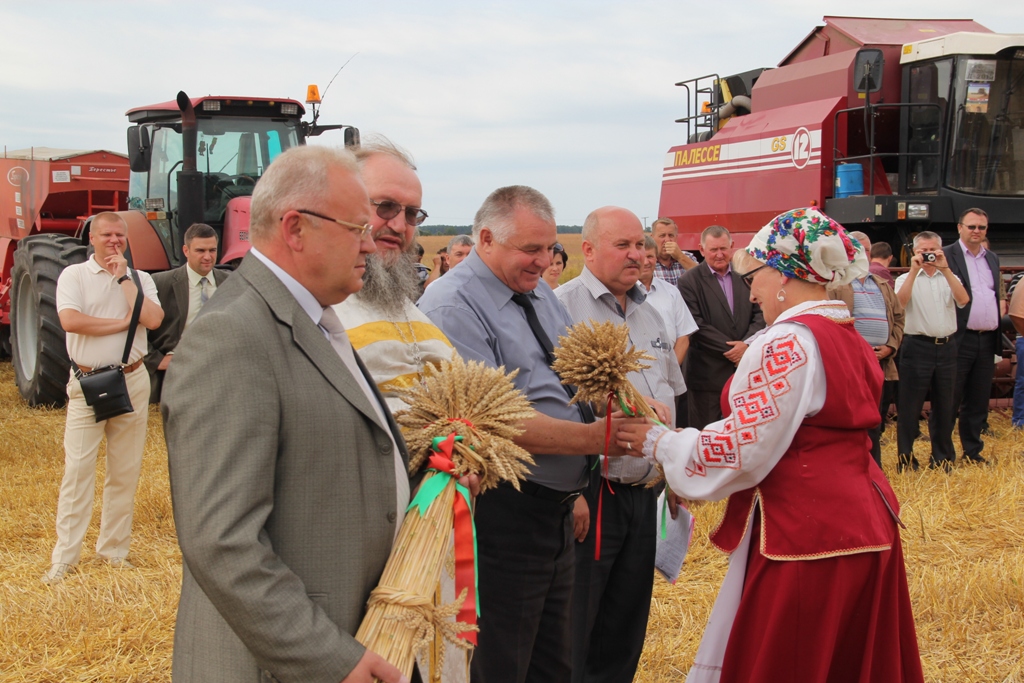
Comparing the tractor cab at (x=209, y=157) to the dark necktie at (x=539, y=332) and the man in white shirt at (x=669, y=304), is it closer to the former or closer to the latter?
the man in white shirt at (x=669, y=304)

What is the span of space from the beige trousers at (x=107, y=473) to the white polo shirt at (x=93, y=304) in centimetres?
17

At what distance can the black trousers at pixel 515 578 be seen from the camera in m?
3.03

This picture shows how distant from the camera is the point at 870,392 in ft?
9.87

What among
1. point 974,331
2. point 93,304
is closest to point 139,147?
point 93,304

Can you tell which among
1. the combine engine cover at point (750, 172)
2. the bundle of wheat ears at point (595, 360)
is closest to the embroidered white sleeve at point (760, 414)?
the bundle of wheat ears at point (595, 360)

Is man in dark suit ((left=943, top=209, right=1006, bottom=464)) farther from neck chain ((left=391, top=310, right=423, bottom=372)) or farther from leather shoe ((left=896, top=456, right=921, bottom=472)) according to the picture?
neck chain ((left=391, top=310, right=423, bottom=372))

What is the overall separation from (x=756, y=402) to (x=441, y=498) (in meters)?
1.18

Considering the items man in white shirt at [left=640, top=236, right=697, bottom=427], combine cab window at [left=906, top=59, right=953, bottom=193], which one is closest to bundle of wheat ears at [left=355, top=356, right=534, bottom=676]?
man in white shirt at [left=640, top=236, right=697, bottom=427]

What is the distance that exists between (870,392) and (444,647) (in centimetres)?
165

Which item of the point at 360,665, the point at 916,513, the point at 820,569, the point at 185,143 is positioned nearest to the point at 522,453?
the point at 360,665

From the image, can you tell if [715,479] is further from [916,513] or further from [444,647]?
[916,513]

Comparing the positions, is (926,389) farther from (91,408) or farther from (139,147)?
(139,147)

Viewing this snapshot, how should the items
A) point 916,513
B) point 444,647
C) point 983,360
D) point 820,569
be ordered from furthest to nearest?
point 983,360 → point 916,513 → point 820,569 → point 444,647

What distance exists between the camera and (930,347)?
7879 millimetres
